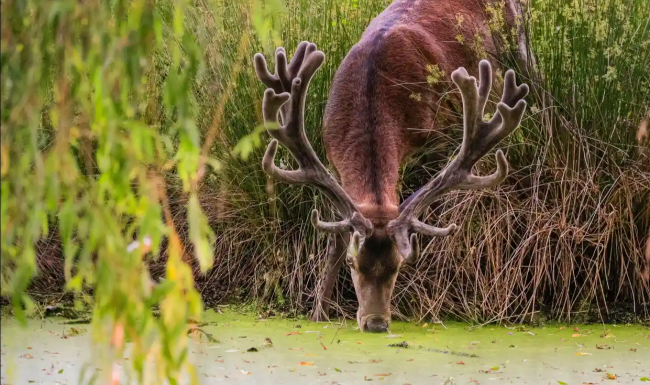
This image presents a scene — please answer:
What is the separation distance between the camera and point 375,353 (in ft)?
16.4

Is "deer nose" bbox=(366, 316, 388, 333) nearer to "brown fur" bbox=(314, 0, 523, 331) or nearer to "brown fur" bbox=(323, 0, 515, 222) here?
"brown fur" bbox=(314, 0, 523, 331)

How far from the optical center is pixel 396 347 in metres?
5.13

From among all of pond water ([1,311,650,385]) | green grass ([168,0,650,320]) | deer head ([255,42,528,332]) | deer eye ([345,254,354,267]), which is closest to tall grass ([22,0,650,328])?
green grass ([168,0,650,320])

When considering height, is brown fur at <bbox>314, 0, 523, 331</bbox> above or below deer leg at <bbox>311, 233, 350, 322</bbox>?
above

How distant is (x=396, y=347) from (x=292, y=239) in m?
1.41

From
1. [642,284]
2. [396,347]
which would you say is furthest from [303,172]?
[642,284]

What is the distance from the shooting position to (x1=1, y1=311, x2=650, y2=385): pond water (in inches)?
178

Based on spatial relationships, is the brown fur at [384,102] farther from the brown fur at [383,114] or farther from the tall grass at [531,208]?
the tall grass at [531,208]

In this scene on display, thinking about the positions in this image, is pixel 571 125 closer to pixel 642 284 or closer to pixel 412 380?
pixel 642 284

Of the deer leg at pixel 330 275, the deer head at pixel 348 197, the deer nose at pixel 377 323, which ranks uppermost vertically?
the deer head at pixel 348 197

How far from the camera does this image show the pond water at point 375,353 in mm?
4527

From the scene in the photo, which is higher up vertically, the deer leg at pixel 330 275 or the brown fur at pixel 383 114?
the brown fur at pixel 383 114

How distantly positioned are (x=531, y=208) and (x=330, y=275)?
43.9 inches

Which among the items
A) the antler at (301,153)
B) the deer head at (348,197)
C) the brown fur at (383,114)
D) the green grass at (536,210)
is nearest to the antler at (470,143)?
the deer head at (348,197)
